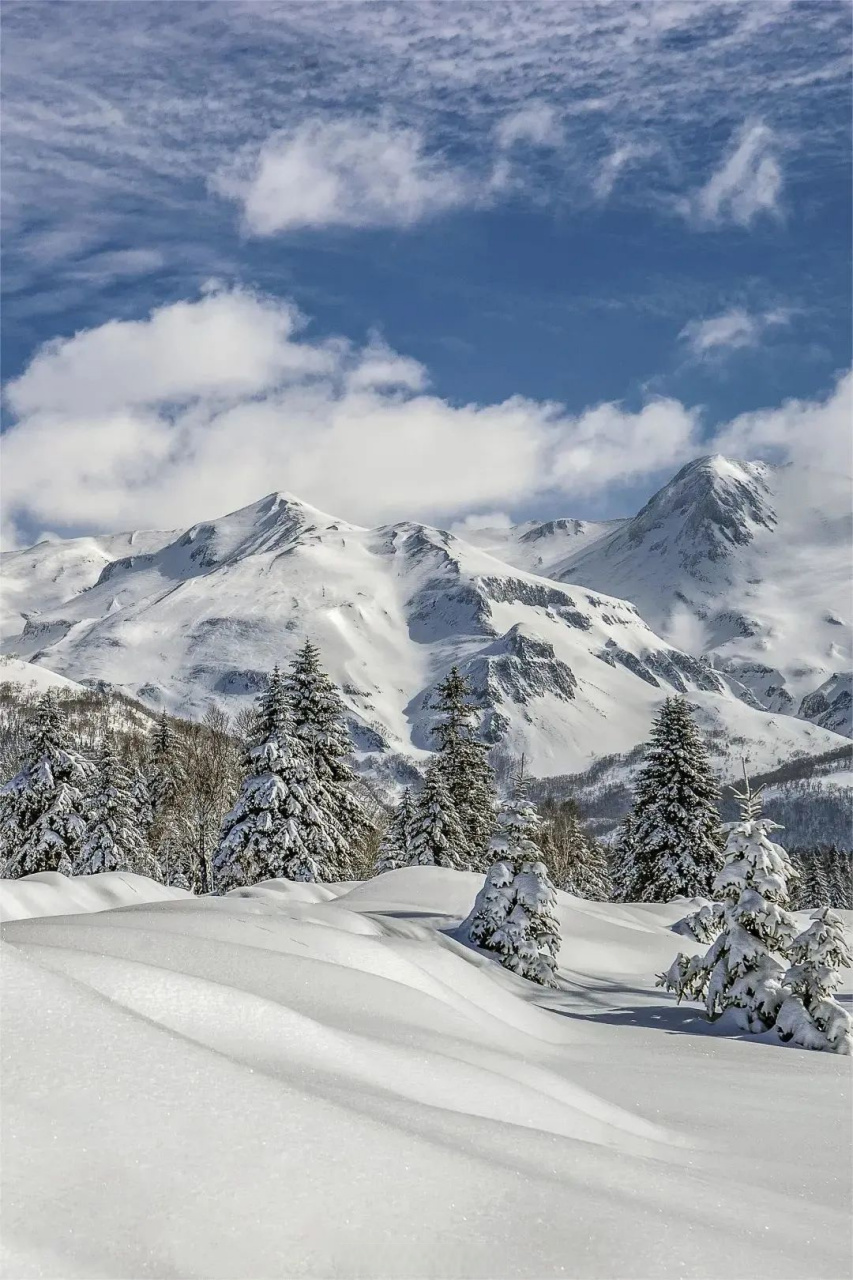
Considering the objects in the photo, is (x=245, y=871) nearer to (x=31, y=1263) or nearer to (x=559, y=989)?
(x=559, y=989)

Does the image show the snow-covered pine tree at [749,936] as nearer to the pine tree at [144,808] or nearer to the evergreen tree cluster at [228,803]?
the evergreen tree cluster at [228,803]

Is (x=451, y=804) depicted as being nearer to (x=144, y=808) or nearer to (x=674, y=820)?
(x=674, y=820)

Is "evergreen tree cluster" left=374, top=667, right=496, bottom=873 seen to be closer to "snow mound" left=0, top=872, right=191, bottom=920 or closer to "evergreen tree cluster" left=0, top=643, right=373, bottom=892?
"evergreen tree cluster" left=0, top=643, right=373, bottom=892

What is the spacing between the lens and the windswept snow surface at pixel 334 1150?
2223 mm

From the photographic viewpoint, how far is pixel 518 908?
50.7 ft

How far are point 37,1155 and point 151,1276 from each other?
43 centimetres

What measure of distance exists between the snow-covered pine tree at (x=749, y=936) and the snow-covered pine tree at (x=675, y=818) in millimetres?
20821

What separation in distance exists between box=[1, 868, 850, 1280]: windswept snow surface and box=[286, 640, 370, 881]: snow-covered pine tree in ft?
84.3

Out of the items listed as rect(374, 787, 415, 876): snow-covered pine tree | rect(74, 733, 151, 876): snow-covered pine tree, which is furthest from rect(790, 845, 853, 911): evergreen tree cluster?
rect(74, 733, 151, 876): snow-covered pine tree

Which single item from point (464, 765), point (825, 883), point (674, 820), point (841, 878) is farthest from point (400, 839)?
point (841, 878)

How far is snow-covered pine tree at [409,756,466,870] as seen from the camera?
34500mm

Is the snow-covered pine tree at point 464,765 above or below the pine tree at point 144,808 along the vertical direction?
above

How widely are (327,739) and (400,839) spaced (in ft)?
25.5

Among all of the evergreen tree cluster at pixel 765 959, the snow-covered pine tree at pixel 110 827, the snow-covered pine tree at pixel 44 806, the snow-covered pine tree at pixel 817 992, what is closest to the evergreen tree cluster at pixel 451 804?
the snow-covered pine tree at pixel 110 827
